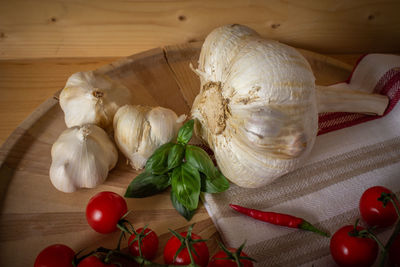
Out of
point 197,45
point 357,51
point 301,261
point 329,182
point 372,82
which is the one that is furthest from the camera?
point 357,51

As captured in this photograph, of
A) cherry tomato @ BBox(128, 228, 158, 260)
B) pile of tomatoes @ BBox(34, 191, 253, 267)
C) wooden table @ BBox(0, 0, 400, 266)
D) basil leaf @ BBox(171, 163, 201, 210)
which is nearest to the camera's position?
pile of tomatoes @ BBox(34, 191, 253, 267)

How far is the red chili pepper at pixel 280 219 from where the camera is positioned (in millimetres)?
866

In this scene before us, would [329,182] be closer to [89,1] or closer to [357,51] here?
[357,51]

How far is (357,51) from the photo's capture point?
5.38ft

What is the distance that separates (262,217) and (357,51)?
1139 millimetres

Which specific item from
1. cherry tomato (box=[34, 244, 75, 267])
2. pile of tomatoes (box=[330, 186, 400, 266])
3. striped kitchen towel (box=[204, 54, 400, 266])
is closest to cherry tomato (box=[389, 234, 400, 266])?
pile of tomatoes (box=[330, 186, 400, 266])

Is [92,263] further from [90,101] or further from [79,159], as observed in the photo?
[90,101]

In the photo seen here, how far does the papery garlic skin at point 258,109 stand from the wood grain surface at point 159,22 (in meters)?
0.51

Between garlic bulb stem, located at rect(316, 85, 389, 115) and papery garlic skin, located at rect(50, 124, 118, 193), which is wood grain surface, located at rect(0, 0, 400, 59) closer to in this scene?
garlic bulb stem, located at rect(316, 85, 389, 115)

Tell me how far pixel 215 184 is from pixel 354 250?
0.37 meters

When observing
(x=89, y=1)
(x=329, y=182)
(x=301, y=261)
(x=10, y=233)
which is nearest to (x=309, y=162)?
(x=329, y=182)

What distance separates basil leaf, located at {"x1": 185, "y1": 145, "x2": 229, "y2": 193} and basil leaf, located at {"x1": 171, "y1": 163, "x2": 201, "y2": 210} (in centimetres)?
2

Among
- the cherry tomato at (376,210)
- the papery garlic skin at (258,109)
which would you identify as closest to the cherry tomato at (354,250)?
the cherry tomato at (376,210)

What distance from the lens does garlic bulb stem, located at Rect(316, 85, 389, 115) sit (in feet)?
3.33
